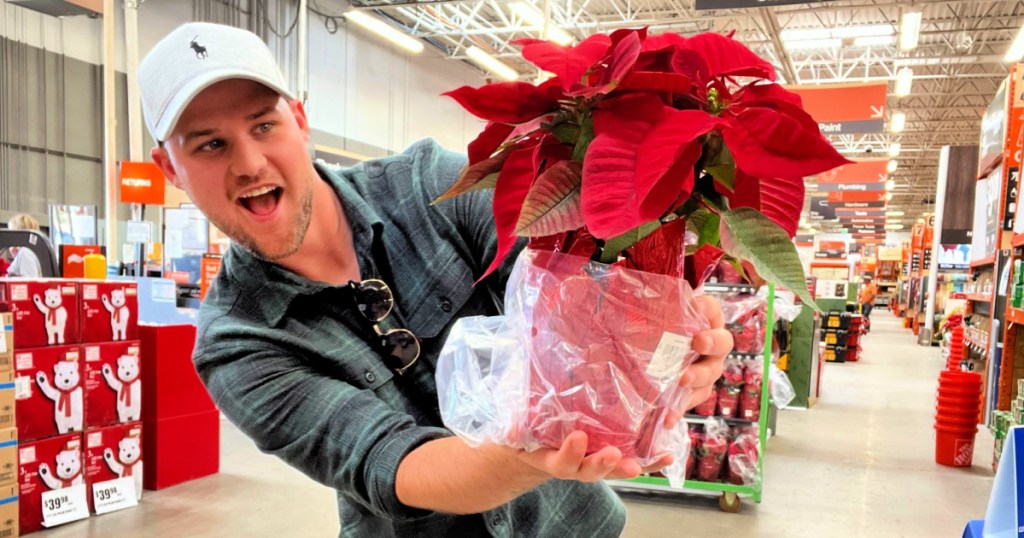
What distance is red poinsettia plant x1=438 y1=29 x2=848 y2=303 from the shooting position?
62 centimetres

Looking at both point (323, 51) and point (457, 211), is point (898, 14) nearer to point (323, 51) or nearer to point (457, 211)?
point (323, 51)

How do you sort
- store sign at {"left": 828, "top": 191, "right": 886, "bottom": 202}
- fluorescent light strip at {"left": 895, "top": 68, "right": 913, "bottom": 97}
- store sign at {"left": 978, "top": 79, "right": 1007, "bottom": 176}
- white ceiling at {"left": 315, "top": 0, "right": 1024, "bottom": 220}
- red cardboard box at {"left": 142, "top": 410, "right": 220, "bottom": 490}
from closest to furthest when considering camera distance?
1. red cardboard box at {"left": 142, "top": 410, "right": 220, "bottom": 490}
2. store sign at {"left": 978, "top": 79, "right": 1007, "bottom": 176}
3. fluorescent light strip at {"left": 895, "top": 68, "right": 913, "bottom": 97}
4. white ceiling at {"left": 315, "top": 0, "right": 1024, "bottom": 220}
5. store sign at {"left": 828, "top": 191, "right": 886, "bottom": 202}

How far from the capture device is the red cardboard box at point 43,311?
356cm

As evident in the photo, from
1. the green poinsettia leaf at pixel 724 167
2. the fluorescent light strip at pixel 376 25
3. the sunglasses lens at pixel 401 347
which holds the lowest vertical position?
the sunglasses lens at pixel 401 347

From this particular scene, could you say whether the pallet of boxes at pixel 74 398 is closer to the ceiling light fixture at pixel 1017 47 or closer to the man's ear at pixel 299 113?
the man's ear at pixel 299 113

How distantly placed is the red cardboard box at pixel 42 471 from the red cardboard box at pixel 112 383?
0.18m

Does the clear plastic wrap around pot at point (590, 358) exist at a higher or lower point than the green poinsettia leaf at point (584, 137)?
lower

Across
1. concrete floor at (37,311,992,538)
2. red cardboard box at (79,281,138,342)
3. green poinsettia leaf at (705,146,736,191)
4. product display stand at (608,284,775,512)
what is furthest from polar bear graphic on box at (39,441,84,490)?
green poinsettia leaf at (705,146,736,191)

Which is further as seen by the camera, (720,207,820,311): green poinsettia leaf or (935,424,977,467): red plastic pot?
(935,424,977,467): red plastic pot

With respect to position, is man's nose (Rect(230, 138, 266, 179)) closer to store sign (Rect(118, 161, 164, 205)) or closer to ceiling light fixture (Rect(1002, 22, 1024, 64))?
store sign (Rect(118, 161, 164, 205))

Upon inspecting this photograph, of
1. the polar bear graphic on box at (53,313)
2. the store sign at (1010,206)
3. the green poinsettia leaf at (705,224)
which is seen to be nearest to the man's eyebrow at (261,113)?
the green poinsettia leaf at (705,224)

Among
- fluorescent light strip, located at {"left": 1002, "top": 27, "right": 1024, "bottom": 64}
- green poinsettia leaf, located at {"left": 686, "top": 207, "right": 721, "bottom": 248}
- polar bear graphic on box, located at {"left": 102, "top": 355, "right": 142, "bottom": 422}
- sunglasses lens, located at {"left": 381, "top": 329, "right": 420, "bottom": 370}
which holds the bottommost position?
polar bear graphic on box, located at {"left": 102, "top": 355, "right": 142, "bottom": 422}

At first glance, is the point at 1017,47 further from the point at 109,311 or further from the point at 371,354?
the point at 371,354

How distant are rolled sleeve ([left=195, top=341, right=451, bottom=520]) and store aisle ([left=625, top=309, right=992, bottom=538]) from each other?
121 inches
